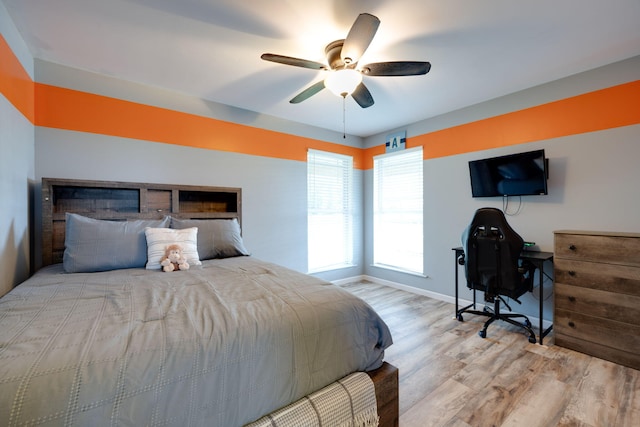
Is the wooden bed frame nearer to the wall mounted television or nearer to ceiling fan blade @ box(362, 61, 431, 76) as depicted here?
ceiling fan blade @ box(362, 61, 431, 76)

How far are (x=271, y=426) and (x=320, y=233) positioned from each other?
10.3 ft

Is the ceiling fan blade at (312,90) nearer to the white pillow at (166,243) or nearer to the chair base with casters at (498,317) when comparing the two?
the white pillow at (166,243)

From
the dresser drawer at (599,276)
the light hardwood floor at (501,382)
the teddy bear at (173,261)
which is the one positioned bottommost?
the light hardwood floor at (501,382)

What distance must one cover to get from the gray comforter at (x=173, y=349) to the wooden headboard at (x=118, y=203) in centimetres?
91

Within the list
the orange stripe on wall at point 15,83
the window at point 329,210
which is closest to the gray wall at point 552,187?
the window at point 329,210

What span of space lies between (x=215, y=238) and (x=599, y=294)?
330 centimetres

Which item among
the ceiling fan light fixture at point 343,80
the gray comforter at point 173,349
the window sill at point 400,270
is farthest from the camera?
the window sill at point 400,270

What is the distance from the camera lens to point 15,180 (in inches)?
75.2

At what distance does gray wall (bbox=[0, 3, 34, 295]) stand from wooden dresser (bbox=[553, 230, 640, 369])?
425 cm

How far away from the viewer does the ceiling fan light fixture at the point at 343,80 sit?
190cm

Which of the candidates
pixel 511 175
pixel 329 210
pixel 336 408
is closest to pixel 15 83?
pixel 336 408

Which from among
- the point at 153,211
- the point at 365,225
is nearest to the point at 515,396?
the point at 365,225

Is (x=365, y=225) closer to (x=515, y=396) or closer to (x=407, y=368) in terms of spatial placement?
(x=407, y=368)

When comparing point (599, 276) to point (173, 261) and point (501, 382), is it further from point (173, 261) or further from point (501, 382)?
point (173, 261)
